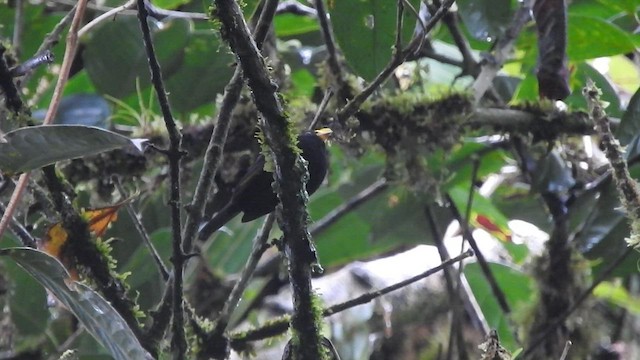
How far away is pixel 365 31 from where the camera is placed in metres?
1.61

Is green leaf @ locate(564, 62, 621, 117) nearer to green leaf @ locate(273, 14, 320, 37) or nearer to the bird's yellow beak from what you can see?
green leaf @ locate(273, 14, 320, 37)

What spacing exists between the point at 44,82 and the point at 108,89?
0.40 m

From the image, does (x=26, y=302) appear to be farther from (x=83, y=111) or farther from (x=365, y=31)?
(x=365, y=31)

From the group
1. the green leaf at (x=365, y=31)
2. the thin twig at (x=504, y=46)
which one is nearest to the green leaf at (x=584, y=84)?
the thin twig at (x=504, y=46)

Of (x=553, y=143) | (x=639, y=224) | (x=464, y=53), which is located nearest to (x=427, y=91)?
(x=464, y=53)

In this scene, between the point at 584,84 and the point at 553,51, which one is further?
the point at 584,84

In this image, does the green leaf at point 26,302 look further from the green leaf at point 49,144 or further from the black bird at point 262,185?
the green leaf at point 49,144

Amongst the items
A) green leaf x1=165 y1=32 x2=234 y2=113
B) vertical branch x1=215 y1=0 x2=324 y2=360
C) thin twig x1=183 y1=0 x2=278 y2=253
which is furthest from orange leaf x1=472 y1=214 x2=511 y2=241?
vertical branch x1=215 y1=0 x2=324 y2=360

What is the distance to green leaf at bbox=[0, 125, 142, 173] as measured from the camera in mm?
974

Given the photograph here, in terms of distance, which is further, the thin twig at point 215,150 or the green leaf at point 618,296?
the green leaf at point 618,296

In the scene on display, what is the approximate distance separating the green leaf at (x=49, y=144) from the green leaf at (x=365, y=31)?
672 mm

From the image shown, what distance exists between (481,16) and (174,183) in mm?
943

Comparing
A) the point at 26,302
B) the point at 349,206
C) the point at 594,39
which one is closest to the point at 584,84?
the point at 594,39

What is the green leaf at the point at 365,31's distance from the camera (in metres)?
1.58
